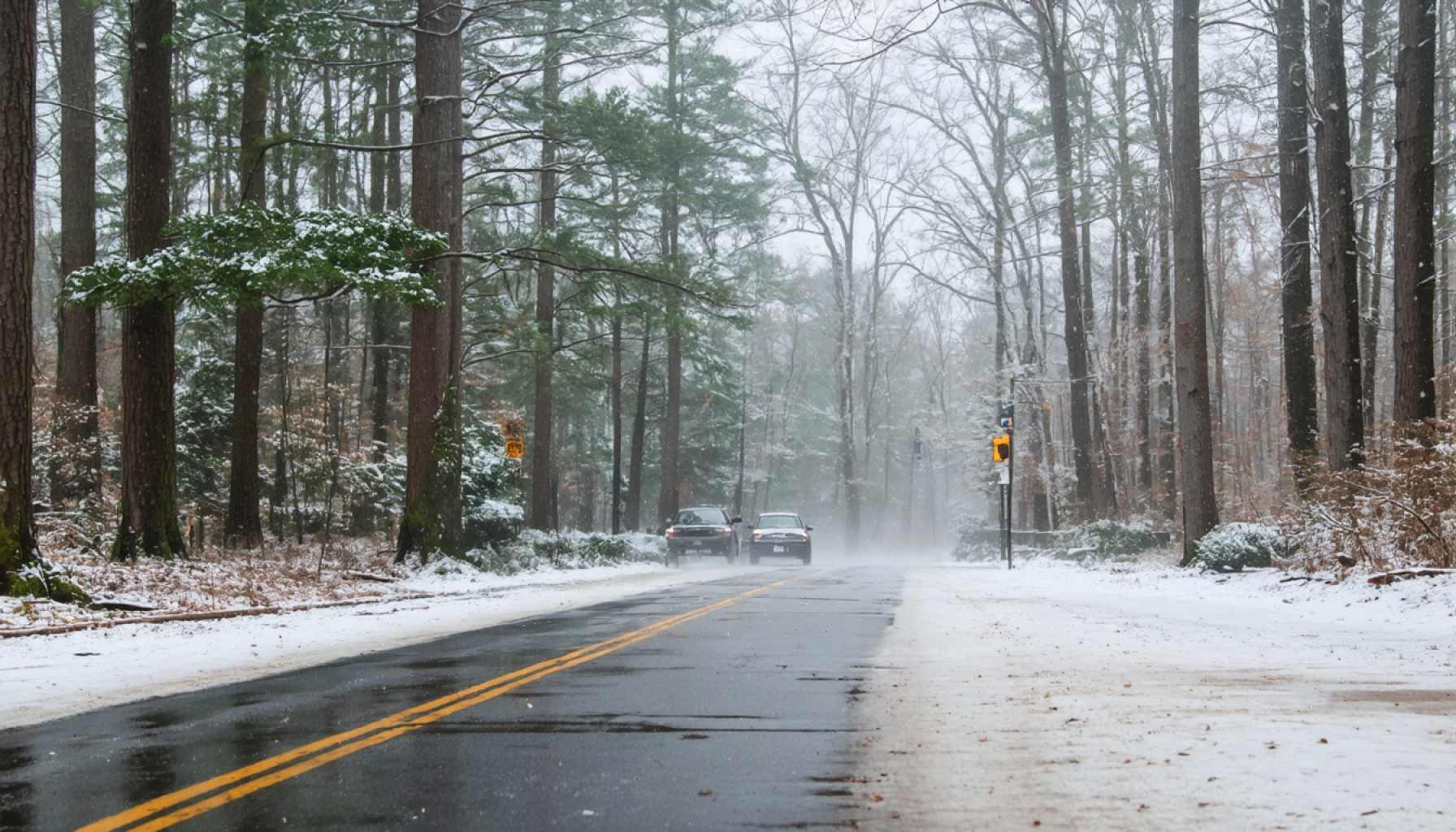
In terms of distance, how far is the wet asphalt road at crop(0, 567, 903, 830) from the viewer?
16.2 feet

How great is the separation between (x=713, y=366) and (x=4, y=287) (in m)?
33.7

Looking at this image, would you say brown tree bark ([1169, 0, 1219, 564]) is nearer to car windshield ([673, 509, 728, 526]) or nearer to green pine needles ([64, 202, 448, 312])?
green pine needles ([64, 202, 448, 312])

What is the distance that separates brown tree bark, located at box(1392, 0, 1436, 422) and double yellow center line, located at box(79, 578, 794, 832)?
1319 cm

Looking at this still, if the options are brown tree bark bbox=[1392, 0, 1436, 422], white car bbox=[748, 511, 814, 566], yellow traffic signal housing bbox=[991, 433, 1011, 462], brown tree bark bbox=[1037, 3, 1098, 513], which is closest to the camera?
brown tree bark bbox=[1392, 0, 1436, 422]

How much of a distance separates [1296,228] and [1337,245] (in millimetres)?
3672

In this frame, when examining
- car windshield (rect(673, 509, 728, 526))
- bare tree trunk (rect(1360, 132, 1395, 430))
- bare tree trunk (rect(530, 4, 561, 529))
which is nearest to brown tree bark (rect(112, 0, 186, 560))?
bare tree trunk (rect(530, 4, 561, 529))

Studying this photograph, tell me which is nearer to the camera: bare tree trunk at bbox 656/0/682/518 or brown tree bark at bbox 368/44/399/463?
brown tree bark at bbox 368/44/399/463

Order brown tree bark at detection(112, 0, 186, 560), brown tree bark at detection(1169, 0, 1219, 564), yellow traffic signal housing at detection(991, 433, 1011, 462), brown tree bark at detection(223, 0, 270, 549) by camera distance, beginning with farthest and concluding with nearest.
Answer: yellow traffic signal housing at detection(991, 433, 1011, 462) → brown tree bark at detection(223, 0, 270, 549) → brown tree bark at detection(1169, 0, 1219, 564) → brown tree bark at detection(112, 0, 186, 560)

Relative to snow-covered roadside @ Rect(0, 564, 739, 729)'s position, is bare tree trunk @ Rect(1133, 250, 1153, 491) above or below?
above

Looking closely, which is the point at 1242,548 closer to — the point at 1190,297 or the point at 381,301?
the point at 1190,297

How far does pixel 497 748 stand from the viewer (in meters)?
6.34

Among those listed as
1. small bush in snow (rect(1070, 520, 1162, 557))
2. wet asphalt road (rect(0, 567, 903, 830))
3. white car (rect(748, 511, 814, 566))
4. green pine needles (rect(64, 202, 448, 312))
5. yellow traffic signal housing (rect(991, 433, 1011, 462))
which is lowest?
white car (rect(748, 511, 814, 566))

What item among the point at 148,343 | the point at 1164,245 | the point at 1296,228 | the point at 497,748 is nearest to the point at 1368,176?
the point at 1164,245

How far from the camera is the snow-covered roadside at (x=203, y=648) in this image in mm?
8633
